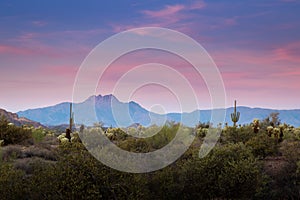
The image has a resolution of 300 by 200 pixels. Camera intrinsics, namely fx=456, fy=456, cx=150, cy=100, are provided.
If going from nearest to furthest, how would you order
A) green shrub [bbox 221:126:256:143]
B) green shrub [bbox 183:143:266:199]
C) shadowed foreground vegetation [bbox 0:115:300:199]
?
shadowed foreground vegetation [bbox 0:115:300:199] → green shrub [bbox 183:143:266:199] → green shrub [bbox 221:126:256:143]

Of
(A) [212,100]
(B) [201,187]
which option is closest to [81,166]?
(B) [201,187]

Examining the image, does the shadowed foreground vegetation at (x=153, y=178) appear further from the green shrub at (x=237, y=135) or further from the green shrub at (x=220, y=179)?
the green shrub at (x=237, y=135)

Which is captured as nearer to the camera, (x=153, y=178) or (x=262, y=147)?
(x=153, y=178)

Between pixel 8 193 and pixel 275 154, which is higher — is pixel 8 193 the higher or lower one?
the lower one

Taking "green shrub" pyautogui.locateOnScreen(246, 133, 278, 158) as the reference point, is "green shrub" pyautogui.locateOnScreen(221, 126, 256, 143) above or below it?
above

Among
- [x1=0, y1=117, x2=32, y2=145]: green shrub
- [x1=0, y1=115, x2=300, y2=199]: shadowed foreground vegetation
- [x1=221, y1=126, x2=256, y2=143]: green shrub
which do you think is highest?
[x1=221, y1=126, x2=256, y2=143]: green shrub

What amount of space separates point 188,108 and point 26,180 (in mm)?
6873

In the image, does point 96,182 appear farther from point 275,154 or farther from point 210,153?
point 275,154

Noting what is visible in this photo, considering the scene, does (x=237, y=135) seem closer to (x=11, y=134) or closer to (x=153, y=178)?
(x=153, y=178)

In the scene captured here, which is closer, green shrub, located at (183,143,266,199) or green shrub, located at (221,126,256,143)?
green shrub, located at (183,143,266,199)

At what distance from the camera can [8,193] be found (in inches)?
493

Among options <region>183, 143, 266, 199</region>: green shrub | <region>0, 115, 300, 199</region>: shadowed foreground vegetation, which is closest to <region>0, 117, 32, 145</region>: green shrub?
<region>0, 115, 300, 199</region>: shadowed foreground vegetation

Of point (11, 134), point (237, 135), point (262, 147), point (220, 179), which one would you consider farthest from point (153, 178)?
point (11, 134)

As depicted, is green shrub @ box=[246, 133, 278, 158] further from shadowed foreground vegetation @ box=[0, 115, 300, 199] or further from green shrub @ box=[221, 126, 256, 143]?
green shrub @ box=[221, 126, 256, 143]
